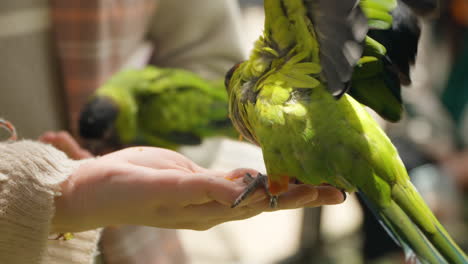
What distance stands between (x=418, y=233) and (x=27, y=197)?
398mm

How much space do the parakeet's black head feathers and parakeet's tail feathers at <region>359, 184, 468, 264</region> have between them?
2.41 feet

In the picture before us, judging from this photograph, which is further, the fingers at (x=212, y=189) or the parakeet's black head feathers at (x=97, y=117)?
the parakeet's black head feathers at (x=97, y=117)

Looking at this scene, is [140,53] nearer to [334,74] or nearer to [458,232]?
[334,74]

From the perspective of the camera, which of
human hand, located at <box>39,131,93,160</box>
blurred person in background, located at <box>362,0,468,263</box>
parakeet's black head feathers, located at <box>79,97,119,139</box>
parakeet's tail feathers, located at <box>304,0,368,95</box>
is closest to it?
parakeet's tail feathers, located at <box>304,0,368,95</box>

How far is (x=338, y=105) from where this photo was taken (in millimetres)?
529

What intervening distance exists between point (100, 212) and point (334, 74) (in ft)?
0.96

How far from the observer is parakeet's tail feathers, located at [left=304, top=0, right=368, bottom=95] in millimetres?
460

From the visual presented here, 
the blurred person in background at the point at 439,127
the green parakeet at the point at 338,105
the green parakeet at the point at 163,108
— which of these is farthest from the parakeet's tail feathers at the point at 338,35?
the blurred person in background at the point at 439,127

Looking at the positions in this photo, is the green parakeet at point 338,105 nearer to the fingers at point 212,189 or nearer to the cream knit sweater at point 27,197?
the fingers at point 212,189

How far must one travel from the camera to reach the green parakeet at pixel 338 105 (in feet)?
1.57

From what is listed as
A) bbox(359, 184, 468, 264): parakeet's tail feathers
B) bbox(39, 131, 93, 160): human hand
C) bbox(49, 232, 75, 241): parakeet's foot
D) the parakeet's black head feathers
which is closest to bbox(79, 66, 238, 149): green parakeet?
the parakeet's black head feathers

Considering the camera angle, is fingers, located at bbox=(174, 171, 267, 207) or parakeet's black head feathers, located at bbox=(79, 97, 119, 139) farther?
parakeet's black head feathers, located at bbox=(79, 97, 119, 139)

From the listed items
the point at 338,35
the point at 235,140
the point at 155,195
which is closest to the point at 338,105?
the point at 338,35

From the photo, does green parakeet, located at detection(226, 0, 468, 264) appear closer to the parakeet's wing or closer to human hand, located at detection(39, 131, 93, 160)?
the parakeet's wing
